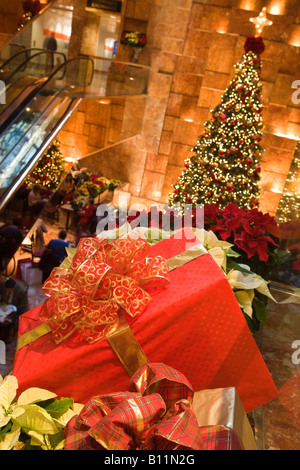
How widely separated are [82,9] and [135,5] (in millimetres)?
1774

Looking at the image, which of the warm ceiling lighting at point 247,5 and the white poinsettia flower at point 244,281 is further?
the warm ceiling lighting at point 247,5

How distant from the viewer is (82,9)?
10719 millimetres

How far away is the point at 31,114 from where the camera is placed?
592 cm

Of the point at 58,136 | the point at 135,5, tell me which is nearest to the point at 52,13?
the point at 135,5

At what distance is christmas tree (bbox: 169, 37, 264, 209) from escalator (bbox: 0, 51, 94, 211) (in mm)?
2405

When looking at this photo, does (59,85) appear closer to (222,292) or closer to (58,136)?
(58,136)

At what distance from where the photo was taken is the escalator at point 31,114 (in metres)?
5.32

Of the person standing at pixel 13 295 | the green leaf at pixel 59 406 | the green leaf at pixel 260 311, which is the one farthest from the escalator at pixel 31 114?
the green leaf at pixel 59 406

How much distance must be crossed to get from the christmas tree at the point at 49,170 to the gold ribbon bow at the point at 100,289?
16.1ft

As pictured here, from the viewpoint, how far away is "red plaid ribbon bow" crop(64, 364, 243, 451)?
599mm

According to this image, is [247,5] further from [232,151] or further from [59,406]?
[59,406]

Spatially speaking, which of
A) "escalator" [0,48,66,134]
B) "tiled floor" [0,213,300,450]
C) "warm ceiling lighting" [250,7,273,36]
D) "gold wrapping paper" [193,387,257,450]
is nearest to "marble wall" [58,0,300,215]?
"warm ceiling lighting" [250,7,273,36]

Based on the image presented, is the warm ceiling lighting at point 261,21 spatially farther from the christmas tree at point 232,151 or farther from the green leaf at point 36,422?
the green leaf at point 36,422

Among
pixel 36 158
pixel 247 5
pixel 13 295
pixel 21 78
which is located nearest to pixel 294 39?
pixel 247 5
